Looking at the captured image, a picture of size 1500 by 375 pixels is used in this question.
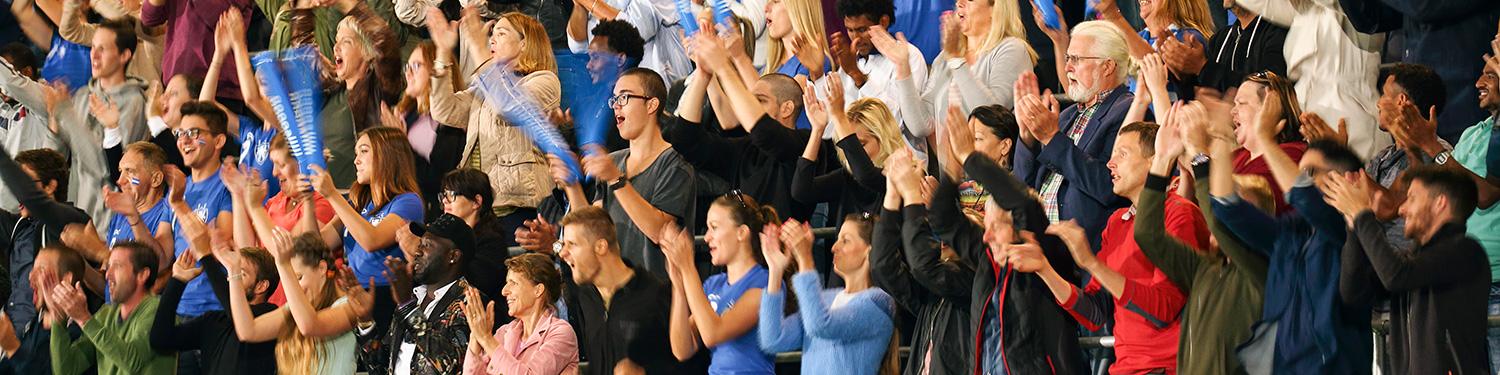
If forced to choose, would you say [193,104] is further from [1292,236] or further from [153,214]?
[1292,236]

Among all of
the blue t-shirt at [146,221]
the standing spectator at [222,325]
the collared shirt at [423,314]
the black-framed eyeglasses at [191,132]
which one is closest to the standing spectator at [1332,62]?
the collared shirt at [423,314]

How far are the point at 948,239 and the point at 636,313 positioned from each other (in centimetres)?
114

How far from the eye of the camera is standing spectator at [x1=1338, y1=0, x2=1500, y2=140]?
6754mm

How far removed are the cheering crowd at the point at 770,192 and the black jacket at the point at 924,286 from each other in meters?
0.01

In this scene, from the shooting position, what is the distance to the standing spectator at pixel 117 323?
8.49 m

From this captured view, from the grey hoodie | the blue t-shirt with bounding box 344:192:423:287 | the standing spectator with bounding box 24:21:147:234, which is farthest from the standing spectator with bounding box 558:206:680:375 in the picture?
the standing spectator with bounding box 24:21:147:234

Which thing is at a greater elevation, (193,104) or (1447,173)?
(1447,173)

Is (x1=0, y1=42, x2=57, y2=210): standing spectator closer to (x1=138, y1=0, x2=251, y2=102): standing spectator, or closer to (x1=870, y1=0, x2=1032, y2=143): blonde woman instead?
(x1=138, y1=0, x2=251, y2=102): standing spectator

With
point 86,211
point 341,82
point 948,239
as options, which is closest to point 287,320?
point 341,82

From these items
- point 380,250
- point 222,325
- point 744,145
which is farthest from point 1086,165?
point 222,325

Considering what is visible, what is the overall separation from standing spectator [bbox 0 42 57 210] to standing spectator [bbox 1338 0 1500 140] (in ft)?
19.5

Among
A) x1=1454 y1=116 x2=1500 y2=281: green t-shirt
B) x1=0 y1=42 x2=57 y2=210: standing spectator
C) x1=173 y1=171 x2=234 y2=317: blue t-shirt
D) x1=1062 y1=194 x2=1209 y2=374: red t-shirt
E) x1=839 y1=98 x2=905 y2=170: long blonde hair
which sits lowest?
x1=0 y1=42 x2=57 y2=210: standing spectator

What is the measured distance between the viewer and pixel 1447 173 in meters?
5.75

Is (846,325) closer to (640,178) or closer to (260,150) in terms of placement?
(640,178)
